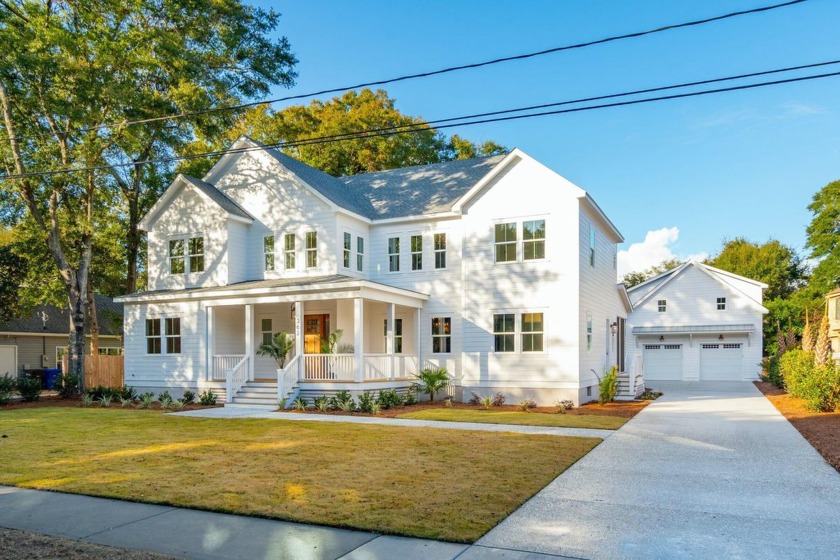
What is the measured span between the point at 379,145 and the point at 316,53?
17.1 meters

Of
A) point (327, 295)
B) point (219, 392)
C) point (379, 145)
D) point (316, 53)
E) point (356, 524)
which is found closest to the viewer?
point (356, 524)

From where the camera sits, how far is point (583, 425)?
46.3 ft

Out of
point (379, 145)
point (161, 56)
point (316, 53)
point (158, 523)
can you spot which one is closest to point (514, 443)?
point (158, 523)

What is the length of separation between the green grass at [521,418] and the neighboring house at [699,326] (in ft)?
61.6

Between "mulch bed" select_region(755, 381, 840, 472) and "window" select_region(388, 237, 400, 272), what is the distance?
1267 cm

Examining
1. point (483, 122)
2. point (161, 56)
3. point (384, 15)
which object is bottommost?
point (483, 122)

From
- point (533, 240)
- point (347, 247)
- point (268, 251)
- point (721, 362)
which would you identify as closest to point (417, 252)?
point (347, 247)

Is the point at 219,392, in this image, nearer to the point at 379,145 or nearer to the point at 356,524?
the point at 356,524

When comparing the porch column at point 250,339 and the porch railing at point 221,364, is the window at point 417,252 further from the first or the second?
the porch railing at point 221,364

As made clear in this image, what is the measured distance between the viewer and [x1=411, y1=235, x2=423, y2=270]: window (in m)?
21.2

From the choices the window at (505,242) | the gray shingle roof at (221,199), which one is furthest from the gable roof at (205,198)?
the window at (505,242)

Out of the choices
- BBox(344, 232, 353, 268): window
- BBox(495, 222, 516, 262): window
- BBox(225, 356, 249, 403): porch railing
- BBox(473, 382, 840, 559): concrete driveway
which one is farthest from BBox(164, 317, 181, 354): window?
BBox(473, 382, 840, 559): concrete driveway

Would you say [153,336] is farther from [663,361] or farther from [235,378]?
[663,361]

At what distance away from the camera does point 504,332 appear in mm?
19609
